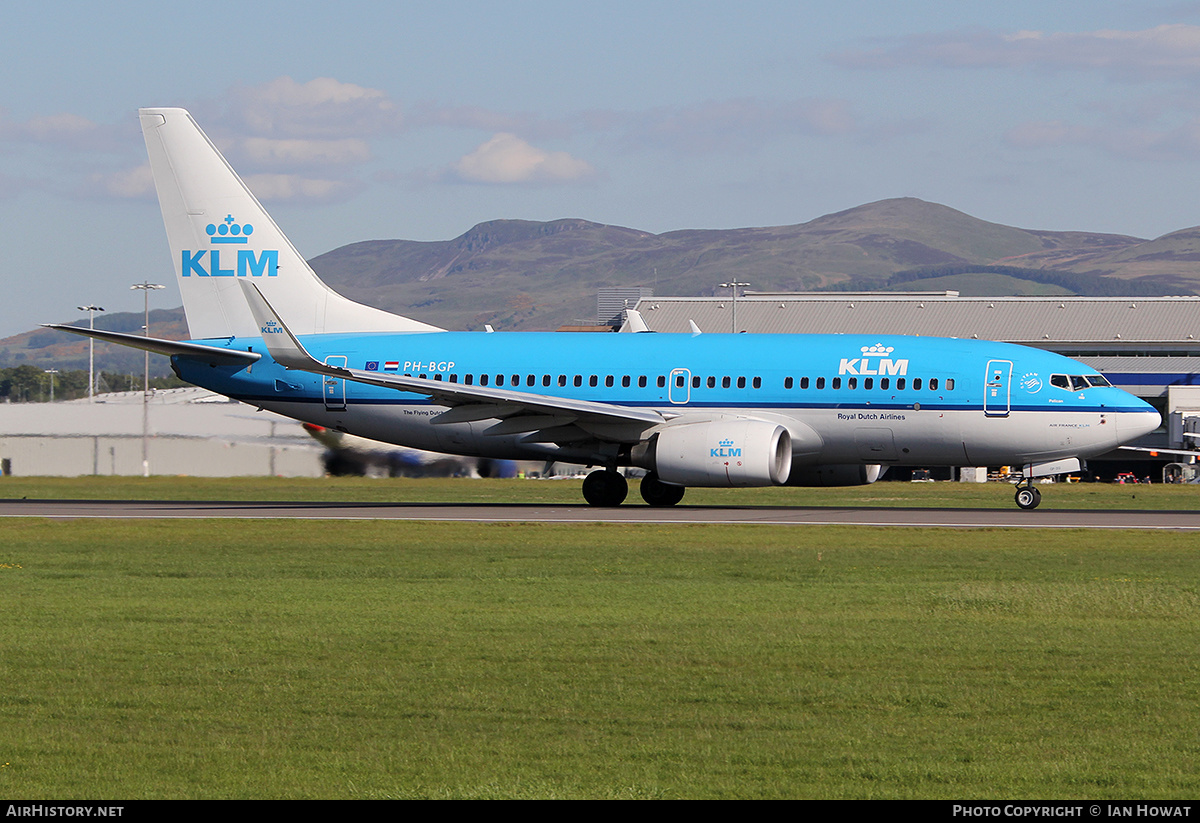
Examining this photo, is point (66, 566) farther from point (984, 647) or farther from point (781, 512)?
point (781, 512)

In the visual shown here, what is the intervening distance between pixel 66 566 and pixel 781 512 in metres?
18.0

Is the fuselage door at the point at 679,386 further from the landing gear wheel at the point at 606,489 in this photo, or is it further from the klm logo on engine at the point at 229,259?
the klm logo on engine at the point at 229,259

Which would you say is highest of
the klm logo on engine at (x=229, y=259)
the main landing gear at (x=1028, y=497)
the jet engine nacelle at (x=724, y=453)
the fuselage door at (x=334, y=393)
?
the klm logo on engine at (x=229, y=259)

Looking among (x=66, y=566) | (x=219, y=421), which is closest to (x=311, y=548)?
(x=66, y=566)

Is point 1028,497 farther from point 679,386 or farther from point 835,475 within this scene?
point 679,386

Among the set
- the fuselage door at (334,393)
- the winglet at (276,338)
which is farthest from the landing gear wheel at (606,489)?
the winglet at (276,338)

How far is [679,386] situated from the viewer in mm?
34656

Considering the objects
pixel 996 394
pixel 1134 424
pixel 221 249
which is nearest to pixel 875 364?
pixel 996 394

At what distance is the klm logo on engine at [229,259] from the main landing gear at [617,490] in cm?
1065

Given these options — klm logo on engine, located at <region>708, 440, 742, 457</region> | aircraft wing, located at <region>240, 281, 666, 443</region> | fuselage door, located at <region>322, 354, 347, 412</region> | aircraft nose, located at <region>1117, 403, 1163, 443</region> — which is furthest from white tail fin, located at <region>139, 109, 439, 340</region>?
aircraft nose, located at <region>1117, 403, 1163, 443</region>

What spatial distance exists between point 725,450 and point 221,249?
1536cm

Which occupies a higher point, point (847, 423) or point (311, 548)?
point (847, 423)

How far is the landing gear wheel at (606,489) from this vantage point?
117 feet

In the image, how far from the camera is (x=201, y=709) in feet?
34.3
